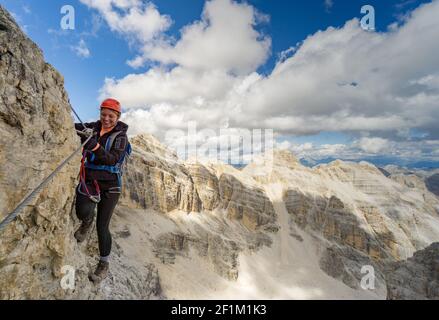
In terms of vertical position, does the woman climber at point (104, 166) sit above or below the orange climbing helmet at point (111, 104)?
below

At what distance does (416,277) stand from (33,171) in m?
31.6

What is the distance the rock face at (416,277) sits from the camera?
79.3 ft

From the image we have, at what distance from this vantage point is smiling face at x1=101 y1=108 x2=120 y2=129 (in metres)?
7.51

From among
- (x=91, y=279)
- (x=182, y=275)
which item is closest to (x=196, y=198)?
(x=182, y=275)

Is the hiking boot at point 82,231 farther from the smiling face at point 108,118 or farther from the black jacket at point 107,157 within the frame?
the smiling face at point 108,118

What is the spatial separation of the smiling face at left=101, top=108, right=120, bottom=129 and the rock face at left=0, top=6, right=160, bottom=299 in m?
2.12

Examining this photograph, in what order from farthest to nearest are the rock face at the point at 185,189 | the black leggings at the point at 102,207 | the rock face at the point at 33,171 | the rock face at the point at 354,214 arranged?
1. the rock face at the point at 354,214
2. the rock face at the point at 185,189
3. the black leggings at the point at 102,207
4. the rock face at the point at 33,171

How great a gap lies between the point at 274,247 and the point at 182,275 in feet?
116

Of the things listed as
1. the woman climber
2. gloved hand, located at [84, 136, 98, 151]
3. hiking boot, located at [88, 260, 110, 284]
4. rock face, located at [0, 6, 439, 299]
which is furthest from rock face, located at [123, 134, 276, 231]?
gloved hand, located at [84, 136, 98, 151]

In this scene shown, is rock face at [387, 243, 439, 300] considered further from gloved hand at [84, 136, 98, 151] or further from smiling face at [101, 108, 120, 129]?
gloved hand at [84, 136, 98, 151]

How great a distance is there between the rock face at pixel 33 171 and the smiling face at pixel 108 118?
6.95ft

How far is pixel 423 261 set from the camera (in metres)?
28.7

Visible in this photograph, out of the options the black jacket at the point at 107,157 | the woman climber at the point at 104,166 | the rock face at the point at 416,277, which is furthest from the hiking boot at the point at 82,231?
the rock face at the point at 416,277
